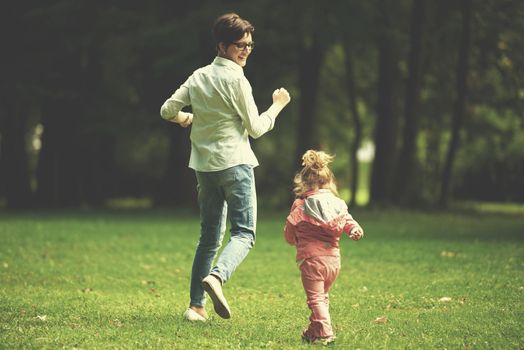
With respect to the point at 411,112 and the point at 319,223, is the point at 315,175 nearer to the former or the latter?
the point at 319,223

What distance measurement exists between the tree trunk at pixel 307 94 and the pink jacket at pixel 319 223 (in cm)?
1682

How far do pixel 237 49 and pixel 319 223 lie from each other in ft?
4.82

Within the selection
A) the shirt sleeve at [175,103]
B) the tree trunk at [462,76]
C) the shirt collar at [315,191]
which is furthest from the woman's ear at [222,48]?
the tree trunk at [462,76]

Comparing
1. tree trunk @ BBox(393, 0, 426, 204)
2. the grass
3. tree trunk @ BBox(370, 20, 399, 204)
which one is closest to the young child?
the grass

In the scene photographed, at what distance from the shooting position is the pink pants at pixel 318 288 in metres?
5.43

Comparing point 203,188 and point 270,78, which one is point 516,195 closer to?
point 270,78

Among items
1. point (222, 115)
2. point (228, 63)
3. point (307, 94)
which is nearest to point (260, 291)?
point (222, 115)

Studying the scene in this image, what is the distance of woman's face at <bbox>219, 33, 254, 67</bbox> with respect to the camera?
595cm

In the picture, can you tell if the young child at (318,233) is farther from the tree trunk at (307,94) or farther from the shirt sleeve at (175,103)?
the tree trunk at (307,94)

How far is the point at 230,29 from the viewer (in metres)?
5.89

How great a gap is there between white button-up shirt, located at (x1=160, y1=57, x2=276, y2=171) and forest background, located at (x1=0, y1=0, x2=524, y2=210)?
12.6 meters

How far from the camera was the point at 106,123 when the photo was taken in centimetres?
2394

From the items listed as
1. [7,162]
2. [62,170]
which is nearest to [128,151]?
[62,170]

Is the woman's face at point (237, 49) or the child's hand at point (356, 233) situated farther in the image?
the woman's face at point (237, 49)
